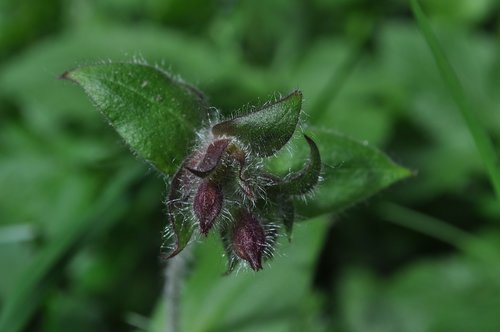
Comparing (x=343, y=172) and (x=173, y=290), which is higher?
(x=343, y=172)

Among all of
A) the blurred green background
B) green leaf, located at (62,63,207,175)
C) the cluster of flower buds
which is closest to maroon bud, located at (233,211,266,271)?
the cluster of flower buds

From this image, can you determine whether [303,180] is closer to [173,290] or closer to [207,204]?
[207,204]

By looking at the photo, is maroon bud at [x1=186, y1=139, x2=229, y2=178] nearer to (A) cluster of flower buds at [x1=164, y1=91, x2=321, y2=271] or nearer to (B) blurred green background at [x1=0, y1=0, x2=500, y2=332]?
(A) cluster of flower buds at [x1=164, y1=91, x2=321, y2=271]

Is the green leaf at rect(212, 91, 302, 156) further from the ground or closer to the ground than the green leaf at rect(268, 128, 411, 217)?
further from the ground

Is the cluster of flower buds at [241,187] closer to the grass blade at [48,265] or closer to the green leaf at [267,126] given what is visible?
the green leaf at [267,126]

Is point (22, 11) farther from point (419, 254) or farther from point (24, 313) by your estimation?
point (419, 254)

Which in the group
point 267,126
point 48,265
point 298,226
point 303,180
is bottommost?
point 48,265

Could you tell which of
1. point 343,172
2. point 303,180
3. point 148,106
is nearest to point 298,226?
point 343,172
